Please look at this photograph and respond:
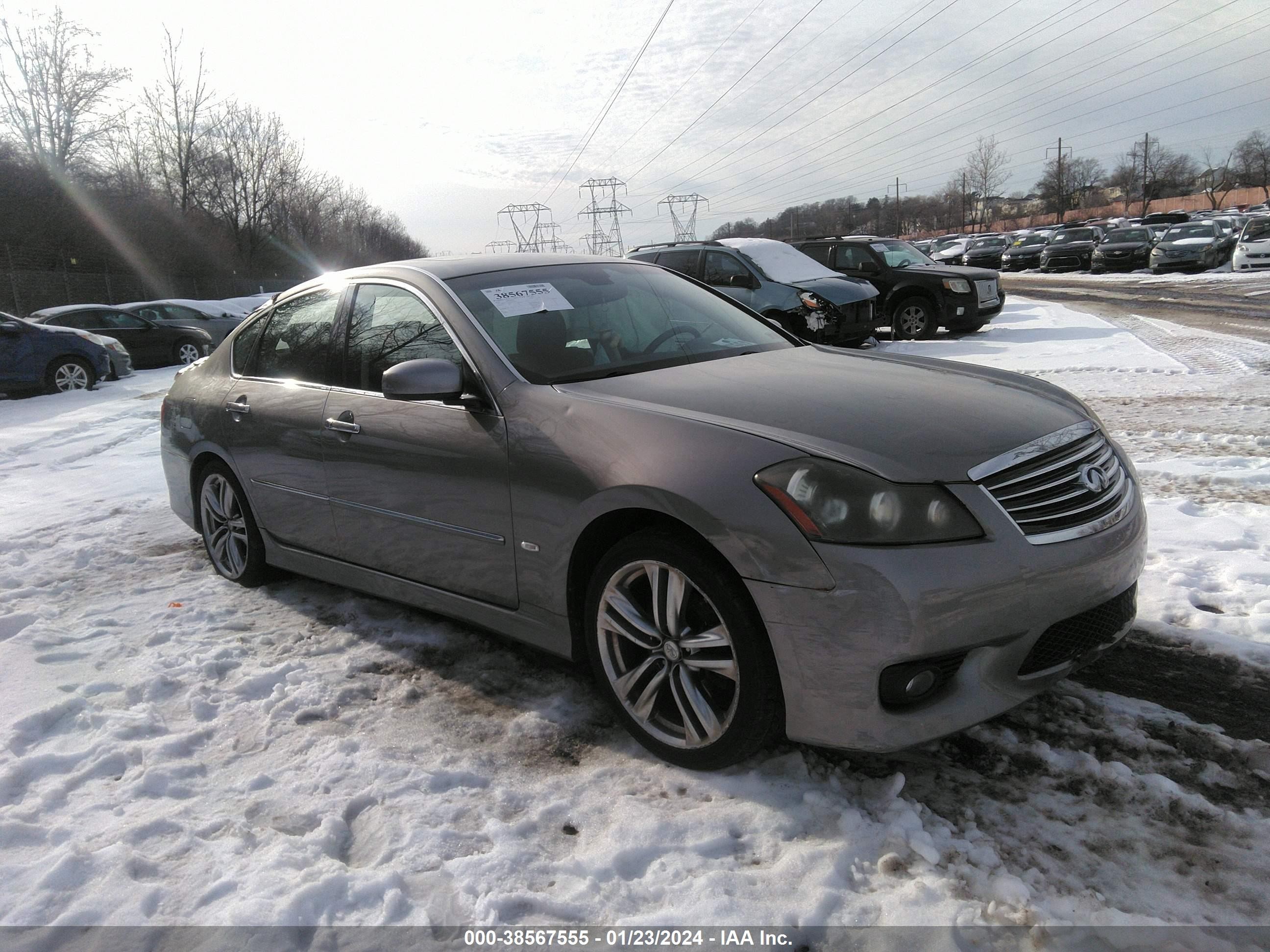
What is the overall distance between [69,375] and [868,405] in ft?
52.4

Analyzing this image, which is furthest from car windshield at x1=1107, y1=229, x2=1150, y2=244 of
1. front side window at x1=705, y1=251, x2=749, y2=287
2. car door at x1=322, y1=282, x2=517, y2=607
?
car door at x1=322, y1=282, x2=517, y2=607

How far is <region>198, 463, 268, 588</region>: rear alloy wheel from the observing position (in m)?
4.67

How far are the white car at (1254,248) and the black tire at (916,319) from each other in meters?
16.7

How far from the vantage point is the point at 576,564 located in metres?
3.01

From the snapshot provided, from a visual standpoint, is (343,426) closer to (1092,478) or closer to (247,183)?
(1092,478)

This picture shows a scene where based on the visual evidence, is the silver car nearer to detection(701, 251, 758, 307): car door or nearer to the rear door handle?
the rear door handle

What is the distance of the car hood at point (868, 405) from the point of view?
2566 millimetres

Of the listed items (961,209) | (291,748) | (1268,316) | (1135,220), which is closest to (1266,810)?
(291,748)

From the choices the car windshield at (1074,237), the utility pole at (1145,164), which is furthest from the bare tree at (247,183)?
the utility pole at (1145,164)

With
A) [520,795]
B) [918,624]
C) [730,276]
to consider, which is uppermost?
[730,276]

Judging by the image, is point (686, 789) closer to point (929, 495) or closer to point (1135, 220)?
point (929, 495)

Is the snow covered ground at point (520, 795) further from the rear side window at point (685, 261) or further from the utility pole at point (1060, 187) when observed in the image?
the utility pole at point (1060, 187)

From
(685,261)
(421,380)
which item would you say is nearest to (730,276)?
(685,261)

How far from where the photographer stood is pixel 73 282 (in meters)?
32.5
